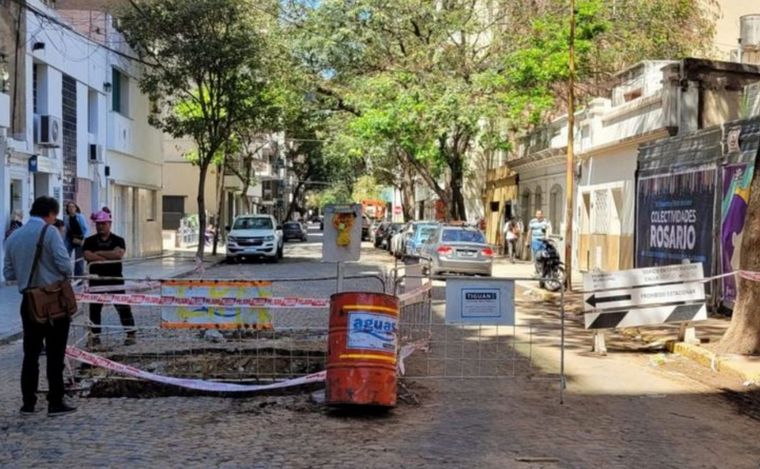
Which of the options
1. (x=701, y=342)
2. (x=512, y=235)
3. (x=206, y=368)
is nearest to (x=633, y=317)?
(x=701, y=342)

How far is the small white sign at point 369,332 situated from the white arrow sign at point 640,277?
4055 millimetres

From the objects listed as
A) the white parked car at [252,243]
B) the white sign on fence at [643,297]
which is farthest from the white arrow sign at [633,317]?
the white parked car at [252,243]

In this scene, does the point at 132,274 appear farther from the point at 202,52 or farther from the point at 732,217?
the point at 732,217

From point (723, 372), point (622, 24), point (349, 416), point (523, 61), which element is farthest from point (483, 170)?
point (349, 416)

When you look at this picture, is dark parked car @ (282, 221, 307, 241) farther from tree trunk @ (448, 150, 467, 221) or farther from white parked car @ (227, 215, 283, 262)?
white parked car @ (227, 215, 283, 262)

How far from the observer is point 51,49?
21.9 m

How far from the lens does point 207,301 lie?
27.5 ft

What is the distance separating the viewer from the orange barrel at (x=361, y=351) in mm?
6973

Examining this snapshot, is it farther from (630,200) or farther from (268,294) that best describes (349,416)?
(630,200)

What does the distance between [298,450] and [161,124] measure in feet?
92.2

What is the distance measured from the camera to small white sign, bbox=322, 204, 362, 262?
980 cm

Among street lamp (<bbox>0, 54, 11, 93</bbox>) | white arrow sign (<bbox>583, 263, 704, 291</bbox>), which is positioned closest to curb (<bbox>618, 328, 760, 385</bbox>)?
white arrow sign (<bbox>583, 263, 704, 291</bbox>)

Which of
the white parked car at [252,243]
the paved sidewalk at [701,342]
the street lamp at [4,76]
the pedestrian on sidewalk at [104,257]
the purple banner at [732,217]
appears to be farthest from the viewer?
the white parked car at [252,243]

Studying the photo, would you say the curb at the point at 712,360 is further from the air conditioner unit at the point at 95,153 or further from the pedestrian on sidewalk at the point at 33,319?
the air conditioner unit at the point at 95,153
